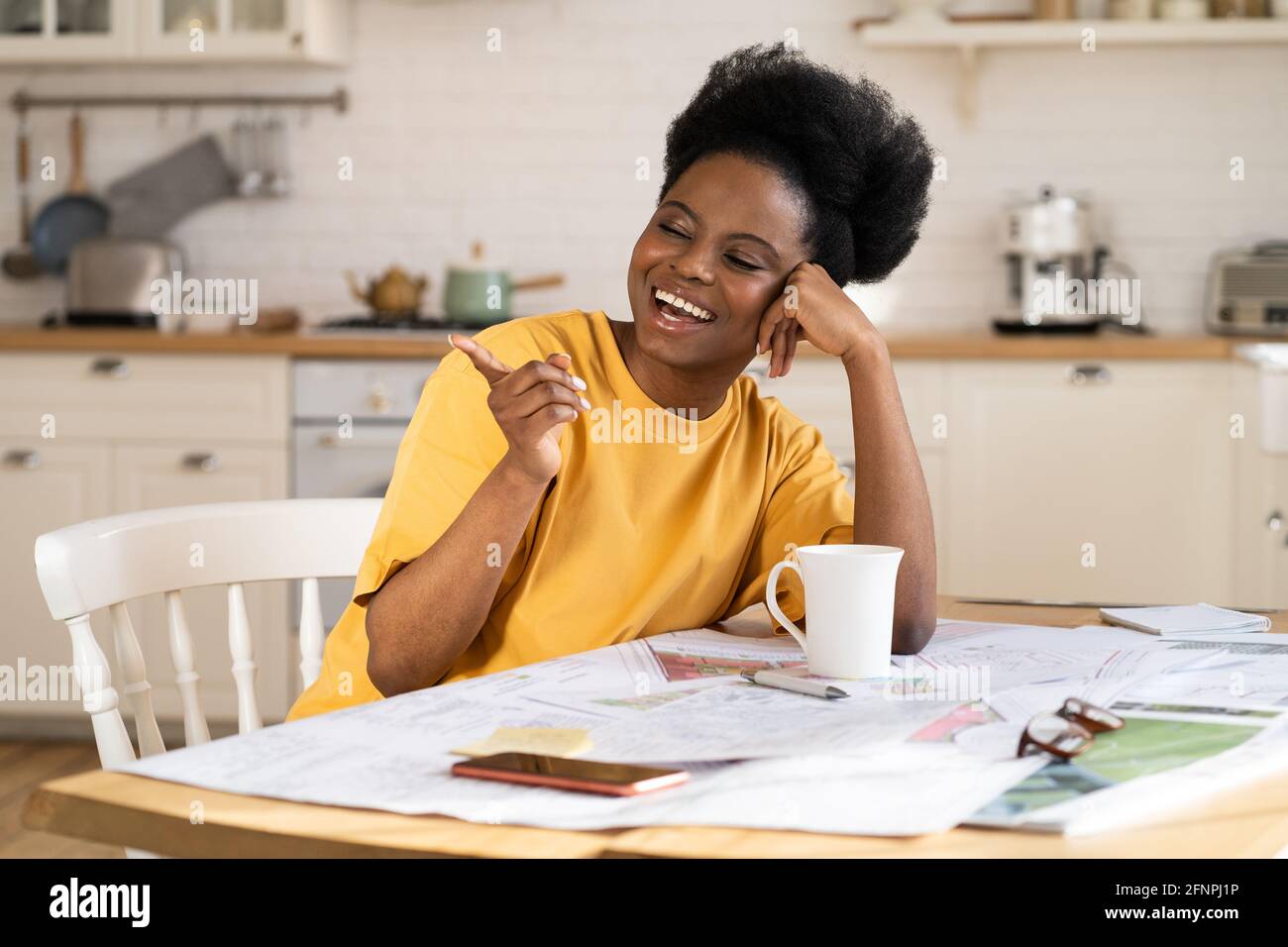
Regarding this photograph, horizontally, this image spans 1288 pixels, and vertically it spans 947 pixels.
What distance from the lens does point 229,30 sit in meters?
3.76

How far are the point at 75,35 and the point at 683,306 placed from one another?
291 cm

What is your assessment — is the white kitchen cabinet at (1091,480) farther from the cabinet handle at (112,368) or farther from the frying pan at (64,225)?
the frying pan at (64,225)

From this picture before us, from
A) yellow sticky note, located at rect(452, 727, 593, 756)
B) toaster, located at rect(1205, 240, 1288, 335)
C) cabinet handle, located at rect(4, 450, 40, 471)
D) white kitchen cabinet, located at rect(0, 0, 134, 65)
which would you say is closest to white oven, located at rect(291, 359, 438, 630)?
cabinet handle, located at rect(4, 450, 40, 471)

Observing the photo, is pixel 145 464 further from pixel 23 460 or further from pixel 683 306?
pixel 683 306

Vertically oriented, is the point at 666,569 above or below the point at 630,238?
below

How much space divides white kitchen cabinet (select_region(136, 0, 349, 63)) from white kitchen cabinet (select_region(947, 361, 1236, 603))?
1793 millimetres

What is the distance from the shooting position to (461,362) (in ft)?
4.49

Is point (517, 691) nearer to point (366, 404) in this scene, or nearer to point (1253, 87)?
point (366, 404)

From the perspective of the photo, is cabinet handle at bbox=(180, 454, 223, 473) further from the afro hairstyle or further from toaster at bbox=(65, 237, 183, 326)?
the afro hairstyle

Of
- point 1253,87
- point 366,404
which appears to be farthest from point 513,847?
point 1253,87

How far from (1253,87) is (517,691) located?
3.35 metres

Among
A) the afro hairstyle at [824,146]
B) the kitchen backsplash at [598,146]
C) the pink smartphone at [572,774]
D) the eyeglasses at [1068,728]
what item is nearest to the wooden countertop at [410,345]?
the kitchen backsplash at [598,146]

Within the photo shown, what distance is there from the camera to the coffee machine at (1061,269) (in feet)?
12.0

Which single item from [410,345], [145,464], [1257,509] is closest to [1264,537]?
[1257,509]
